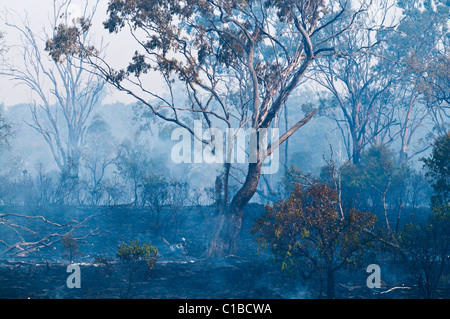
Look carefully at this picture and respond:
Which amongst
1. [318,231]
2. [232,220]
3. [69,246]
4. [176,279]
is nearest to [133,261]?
[176,279]

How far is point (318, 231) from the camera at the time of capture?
11531 millimetres

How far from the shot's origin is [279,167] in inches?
1657

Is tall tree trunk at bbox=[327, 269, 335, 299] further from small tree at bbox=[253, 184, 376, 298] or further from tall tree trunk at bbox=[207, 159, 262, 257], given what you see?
tall tree trunk at bbox=[207, 159, 262, 257]

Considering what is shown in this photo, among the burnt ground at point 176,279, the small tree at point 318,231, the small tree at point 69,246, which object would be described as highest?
the small tree at point 318,231

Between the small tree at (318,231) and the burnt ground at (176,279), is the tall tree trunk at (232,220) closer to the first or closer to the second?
the burnt ground at (176,279)

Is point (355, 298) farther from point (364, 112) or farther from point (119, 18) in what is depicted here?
point (364, 112)

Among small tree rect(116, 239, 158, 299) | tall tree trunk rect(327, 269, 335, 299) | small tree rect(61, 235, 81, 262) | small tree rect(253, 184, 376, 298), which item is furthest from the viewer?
small tree rect(61, 235, 81, 262)

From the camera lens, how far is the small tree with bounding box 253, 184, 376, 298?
11.3 m

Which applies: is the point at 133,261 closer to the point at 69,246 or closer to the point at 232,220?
the point at 69,246

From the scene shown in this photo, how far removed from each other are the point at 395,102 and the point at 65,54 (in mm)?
22573

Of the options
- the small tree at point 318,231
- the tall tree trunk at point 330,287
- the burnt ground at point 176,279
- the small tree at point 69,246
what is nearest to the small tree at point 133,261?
the burnt ground at point 176,279

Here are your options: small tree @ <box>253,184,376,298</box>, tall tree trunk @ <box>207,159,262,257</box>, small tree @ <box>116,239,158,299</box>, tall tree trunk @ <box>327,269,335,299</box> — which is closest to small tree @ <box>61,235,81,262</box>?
small tree @ <box>116,239,158,299</box>

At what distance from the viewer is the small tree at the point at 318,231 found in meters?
11.3

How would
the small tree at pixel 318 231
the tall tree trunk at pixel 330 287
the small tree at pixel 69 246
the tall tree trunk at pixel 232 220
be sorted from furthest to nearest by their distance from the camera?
the tall tree trunk at pixel 232 220 < the small tree at pixel 69 246 < the small tree at pixel 318 231 < the tall tree trunk at pixel 330 287
